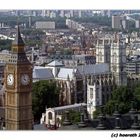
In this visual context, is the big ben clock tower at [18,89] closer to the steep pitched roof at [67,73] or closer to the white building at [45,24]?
the steep pitched roof at [67,73]

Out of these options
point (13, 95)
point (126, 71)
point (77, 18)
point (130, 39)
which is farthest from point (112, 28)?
point (13, 95)

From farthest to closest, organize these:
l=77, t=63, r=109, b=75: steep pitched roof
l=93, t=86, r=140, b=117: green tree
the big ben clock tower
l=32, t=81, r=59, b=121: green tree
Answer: l=77, t=63, r=109, b=75: steep pitched roof
l=32, t=81, r=59, b=121: green tree
l=93, t=86, r=140, b=117: green tree
the big ben clock tower

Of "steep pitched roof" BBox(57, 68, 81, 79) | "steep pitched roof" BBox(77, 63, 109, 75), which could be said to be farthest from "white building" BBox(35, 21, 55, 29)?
"steep pitched roof" BBox(57, 68, 81, 79)

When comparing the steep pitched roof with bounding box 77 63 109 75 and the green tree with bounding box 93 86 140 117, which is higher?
the steep pitched roof with bounding box 77 63 109 75

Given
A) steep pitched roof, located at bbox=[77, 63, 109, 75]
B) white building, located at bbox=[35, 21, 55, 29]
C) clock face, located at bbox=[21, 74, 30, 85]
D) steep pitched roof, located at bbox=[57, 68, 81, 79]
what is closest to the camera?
clock face, located at bbox=[21, 74, 30, 85]

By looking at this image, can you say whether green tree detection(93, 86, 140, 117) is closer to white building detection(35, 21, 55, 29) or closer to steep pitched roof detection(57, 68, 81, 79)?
steep pitched roof detection(57, 68, 81, 79)
